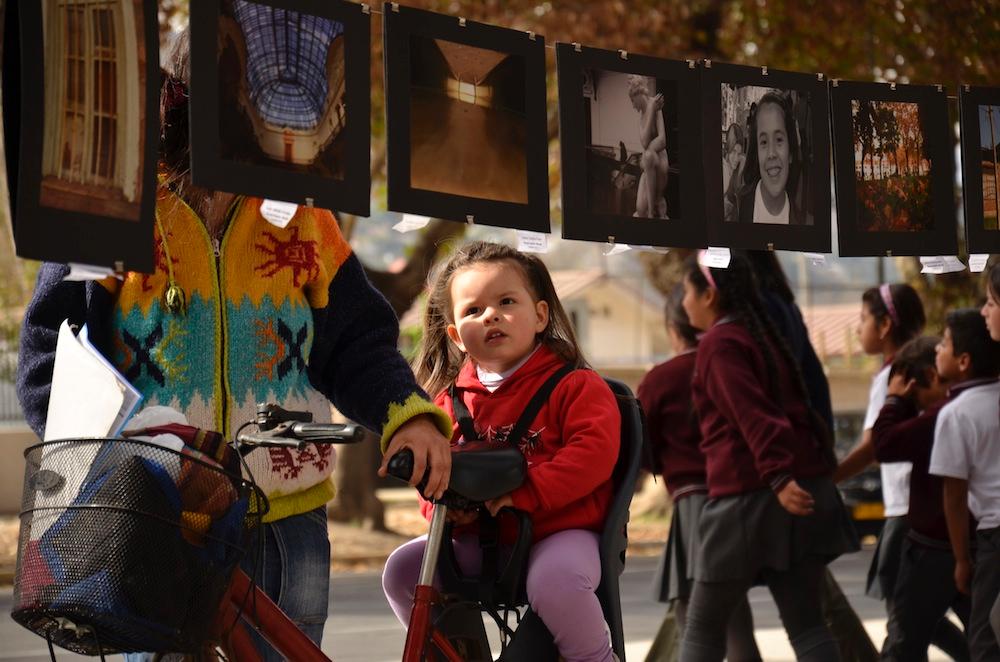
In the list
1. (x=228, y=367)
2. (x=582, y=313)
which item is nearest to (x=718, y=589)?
(x=228, y=367)

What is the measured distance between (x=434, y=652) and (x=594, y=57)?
1.58 meters

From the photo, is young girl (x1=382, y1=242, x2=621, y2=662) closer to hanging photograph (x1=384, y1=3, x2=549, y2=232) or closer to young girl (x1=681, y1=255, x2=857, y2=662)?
hanging photograph (x1=384, y1=3, x2=549, y2=232)

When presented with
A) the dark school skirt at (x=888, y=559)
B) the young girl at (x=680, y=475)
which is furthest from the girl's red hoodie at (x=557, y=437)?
the dark school skirt at (x=888, y=559)

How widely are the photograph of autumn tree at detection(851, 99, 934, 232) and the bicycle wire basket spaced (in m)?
2.40

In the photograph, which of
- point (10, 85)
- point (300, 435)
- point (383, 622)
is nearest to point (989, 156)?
point (300, 435)

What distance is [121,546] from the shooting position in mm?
2301

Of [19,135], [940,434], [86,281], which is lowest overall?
[940,434]

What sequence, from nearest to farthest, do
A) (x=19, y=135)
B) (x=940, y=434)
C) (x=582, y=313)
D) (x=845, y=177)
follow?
(x=19, y=135) → (x=845, y=177) → (x=940, y=434) → (x=582, y=313)

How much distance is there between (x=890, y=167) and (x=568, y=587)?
5.82 ft

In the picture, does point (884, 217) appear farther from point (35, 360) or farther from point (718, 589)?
point (35, 360)

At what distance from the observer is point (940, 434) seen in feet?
18.1

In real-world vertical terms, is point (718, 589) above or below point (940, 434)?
below

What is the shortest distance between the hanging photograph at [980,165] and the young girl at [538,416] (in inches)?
54.2

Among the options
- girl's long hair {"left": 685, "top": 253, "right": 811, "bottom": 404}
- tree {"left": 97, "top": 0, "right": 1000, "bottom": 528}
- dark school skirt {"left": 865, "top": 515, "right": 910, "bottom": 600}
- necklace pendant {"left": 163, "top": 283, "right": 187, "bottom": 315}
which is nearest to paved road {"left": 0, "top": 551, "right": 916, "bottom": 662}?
dark school skirt {"left": 865, "top": 515, "right": 910, "bottom": 600}
